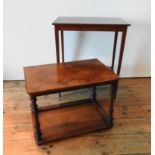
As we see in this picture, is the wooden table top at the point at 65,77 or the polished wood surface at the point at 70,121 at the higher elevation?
the wooden table top at the point at 65,77

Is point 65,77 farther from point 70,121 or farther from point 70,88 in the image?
point 70,121

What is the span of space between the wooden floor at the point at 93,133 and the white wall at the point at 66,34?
0.39 m

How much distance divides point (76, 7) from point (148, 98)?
48.2 inches

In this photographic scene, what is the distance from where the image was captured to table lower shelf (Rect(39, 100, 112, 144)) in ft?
5.16

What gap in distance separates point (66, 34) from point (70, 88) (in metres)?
1.00

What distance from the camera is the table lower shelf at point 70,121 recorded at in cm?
157

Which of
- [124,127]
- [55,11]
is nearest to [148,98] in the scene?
[124,127]

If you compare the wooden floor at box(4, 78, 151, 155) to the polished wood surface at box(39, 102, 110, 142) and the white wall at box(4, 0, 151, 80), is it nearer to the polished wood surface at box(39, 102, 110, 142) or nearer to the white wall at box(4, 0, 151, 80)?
the polished wood surface at box(39, 102, 110, 142)

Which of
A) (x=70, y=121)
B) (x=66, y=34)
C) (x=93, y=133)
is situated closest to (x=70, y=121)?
(x=70, y=121)

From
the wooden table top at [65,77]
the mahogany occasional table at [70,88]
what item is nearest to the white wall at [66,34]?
the mahogany occasional table at [70,88]

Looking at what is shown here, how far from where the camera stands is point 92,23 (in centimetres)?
171

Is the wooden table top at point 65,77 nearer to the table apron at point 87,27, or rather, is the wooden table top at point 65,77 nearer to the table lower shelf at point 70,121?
the table apron at point 87,27

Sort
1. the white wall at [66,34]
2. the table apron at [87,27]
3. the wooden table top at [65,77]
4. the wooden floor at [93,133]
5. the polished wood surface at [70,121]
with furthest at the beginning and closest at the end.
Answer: the white wall at [66,34] < the table apron at [87,27] < the polished wood surface at [70,121] < the wooden floor at [93,133] < the wooden table top at [65,77]

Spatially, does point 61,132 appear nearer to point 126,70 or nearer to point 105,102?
point 105,102
